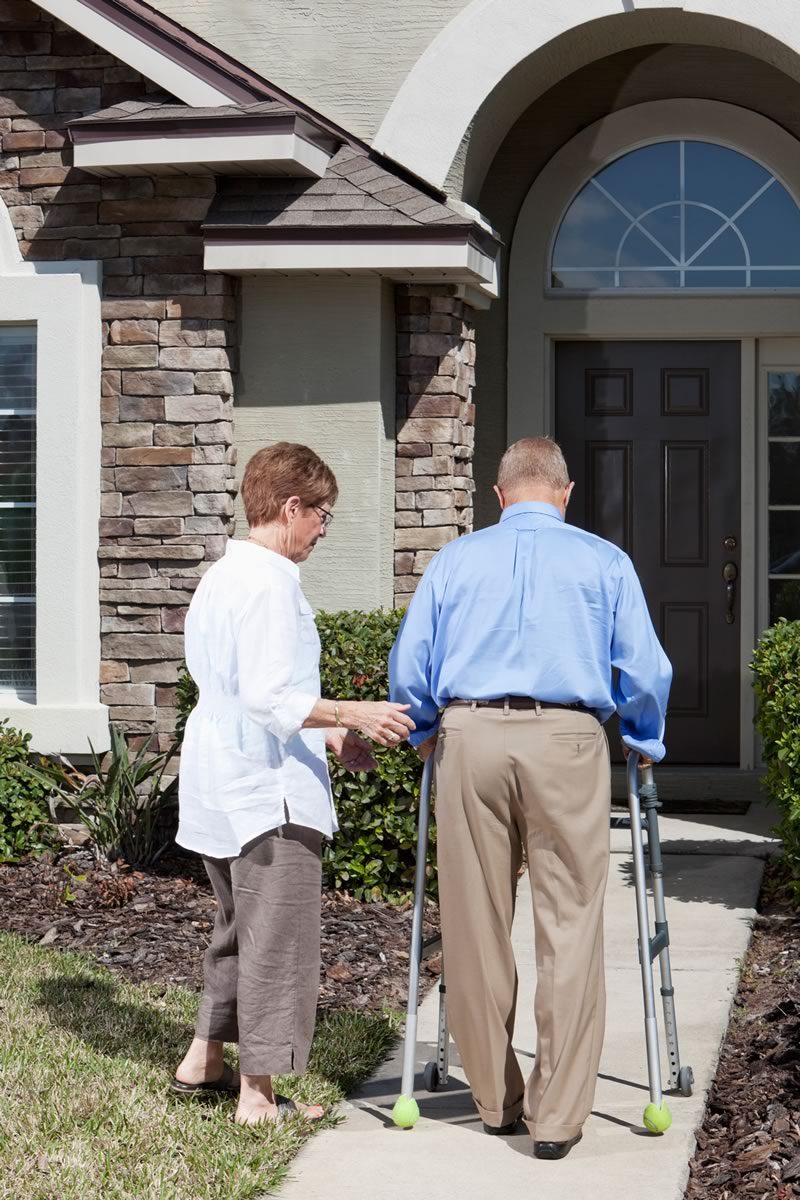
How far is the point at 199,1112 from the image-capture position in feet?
14.7

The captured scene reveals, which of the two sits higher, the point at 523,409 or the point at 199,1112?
the point at 523,409

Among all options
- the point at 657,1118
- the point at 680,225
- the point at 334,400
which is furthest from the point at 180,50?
the point at 657,1118

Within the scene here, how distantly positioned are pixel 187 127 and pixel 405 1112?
4.78m

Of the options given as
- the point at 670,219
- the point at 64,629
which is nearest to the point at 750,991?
the point at 64,629

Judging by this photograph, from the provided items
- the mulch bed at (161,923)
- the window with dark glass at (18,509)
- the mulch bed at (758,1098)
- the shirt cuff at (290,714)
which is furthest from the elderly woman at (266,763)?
the window with dark glass at (18,509)

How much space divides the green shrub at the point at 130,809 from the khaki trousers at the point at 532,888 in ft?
11.5

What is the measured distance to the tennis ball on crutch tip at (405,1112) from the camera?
4359 mm

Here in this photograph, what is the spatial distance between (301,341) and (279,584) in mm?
3781

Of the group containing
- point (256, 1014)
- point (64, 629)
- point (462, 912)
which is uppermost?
point (64, 629)

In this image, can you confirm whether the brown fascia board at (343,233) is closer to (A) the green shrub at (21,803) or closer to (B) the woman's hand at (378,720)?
(A) the green shrub at (21,803)

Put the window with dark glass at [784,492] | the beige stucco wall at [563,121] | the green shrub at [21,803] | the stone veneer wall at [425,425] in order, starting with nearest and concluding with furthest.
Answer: the green shrub at [21,803], the stone veneer wall at [425,425], the beige stucco wall at [563,121], the window with dark glass at [784,492]

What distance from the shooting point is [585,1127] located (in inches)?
174

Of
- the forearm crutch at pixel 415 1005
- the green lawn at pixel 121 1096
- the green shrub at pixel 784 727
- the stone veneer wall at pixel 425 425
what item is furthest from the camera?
the stone veneer wall at pixel 425 425

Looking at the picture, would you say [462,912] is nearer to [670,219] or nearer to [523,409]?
[523,409]
